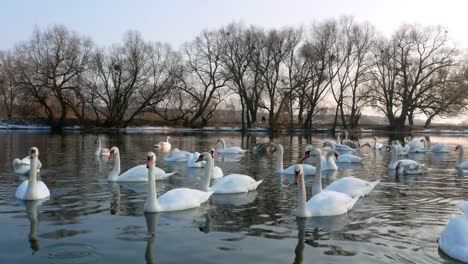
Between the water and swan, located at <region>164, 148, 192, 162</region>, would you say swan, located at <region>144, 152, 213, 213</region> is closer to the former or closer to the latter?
the water

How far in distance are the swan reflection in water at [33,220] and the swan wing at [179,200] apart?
2.01 metres

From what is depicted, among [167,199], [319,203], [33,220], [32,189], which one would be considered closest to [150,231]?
[167,199]

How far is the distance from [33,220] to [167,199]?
2154 millimetres

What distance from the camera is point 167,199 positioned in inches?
356

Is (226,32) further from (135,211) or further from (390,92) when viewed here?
(135,211)

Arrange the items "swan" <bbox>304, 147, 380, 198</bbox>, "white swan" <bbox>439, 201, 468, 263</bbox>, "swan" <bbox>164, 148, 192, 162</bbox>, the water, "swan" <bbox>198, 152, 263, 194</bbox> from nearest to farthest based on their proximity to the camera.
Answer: "white swan" <bbox>439, 201, 468, 263</bbox> → the water → "swan" <bbox>304, 147, 380, 198</bbox> → "swan" <bbox>198, 152, 263, 194</bbox> → "swan" <bbox>164, 148, 192, 162</bbox>

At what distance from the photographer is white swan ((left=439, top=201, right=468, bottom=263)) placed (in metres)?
5.97

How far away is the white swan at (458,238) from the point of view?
5969mm

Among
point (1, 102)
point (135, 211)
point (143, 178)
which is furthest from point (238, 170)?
point (1, 102)

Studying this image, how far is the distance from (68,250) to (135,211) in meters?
2.55

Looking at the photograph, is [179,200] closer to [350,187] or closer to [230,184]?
[230,184]

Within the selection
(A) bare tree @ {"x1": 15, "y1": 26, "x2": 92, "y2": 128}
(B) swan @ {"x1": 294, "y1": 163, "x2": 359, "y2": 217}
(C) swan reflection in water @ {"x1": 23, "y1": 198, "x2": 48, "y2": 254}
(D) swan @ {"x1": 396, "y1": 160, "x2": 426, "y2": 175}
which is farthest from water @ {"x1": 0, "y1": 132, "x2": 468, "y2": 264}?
(A) bare tree @ {"x1": 15, "y1": 26, "x2": 92, "y2": 128}

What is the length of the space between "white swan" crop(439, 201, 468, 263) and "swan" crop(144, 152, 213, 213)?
434 centimetres

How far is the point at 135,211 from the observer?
9.12 meters
